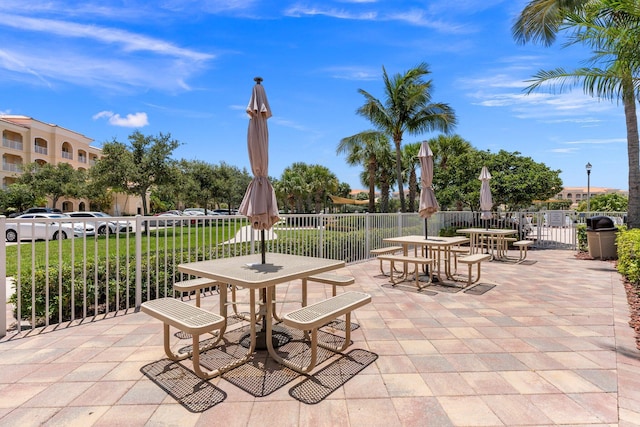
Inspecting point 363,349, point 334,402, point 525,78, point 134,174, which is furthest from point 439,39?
point 134,174

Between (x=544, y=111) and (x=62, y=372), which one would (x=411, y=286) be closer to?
(x=62, y=372)

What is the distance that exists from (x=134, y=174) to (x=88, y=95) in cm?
1368

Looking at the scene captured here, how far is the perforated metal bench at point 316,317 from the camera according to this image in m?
2.65

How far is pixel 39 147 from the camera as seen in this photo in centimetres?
3606

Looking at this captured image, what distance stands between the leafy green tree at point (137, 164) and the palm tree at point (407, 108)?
1201 centimetres

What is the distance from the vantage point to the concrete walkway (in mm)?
2203

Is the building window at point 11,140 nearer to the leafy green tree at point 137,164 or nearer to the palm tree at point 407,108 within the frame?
the leafy green tree at point 137,164

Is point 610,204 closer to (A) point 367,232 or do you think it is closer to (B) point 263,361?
(A) point 367,232

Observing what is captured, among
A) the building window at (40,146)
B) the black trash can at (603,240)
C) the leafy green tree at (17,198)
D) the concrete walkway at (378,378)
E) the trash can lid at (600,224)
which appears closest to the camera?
the concrete walkway at (378,378)

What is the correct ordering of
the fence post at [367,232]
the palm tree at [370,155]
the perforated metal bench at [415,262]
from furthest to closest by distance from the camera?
the palm tree at [370,155] < the fence post at [367,232] < the perforated metal bench at [415,262]

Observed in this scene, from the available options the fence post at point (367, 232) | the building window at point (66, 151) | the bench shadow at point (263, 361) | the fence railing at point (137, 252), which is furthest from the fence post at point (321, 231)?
the building window at point (66, 151)

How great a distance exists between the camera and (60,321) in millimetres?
4098

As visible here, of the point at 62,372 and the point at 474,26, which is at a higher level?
the point at 474,26

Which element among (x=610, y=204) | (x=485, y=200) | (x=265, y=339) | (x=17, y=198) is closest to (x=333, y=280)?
(x=265, y=339)
